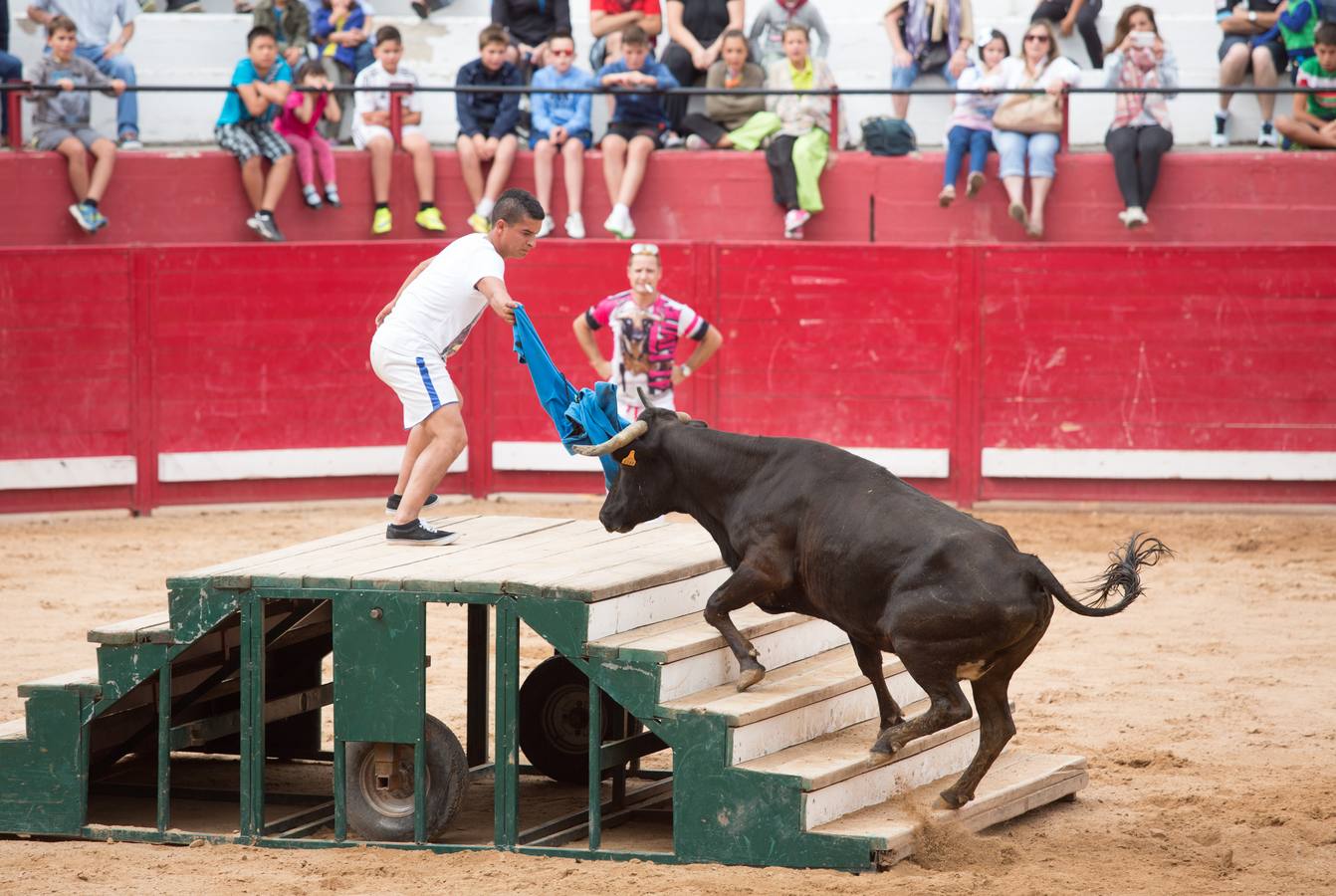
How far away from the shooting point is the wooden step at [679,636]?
6.04m

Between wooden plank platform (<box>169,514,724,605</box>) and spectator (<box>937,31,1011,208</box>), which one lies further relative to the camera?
spectator (<box>937,31,1011,208</box>)

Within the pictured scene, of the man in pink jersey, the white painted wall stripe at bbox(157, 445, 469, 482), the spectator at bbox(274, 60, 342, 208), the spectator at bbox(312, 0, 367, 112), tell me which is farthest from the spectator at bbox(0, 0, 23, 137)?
the man in pink jersey

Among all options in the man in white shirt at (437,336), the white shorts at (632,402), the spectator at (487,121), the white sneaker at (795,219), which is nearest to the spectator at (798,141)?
the white sneaker at (795,219)

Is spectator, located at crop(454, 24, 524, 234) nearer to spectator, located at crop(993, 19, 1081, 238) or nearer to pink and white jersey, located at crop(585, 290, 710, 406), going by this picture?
spectator, located at crop(993, 19, 1081, 238)

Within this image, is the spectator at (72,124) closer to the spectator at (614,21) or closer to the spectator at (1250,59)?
the spectator at (614,21)

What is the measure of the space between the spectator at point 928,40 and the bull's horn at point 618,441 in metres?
8.35

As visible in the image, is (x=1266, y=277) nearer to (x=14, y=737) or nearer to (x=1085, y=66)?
(x=1085, y=66)

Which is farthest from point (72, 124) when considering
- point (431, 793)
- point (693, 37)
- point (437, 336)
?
point (431, 793)

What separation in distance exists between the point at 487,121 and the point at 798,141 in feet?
7.76

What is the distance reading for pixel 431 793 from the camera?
6.34 meters

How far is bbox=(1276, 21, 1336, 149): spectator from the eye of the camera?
13.6 meters

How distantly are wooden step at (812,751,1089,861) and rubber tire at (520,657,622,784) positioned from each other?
1.45 metres

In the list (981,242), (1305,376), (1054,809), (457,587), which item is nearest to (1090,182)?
(981,242)

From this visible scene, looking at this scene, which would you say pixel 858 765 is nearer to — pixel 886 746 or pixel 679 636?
pixel 886 746
